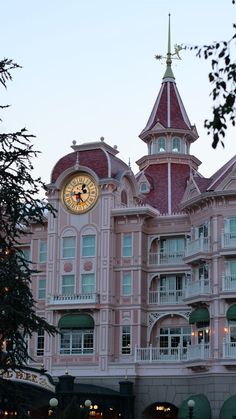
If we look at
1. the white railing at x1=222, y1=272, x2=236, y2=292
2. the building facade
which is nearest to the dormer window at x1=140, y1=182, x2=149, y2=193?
the building facade

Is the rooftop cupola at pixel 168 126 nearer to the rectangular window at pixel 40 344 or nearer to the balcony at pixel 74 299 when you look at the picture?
the balcony at pixel 74 299

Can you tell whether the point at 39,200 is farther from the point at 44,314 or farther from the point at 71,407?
the point at 44,314

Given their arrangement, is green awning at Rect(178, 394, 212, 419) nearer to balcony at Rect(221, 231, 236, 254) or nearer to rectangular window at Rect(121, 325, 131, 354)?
rectangular window at Rect(121, 325, 131, 354)

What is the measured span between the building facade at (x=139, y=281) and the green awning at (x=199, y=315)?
80 millimetres

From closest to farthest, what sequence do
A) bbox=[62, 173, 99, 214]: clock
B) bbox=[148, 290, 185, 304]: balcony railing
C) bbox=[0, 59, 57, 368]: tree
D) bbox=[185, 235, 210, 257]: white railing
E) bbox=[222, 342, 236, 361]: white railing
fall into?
bbox=[0, 59, 57, 368]: tree < bbox=[222, 342, 236, 361]: white railing < bbox=[185, 235, 210, 257]: white railing < bbox=[148, 290, 185, 304]: balcony railing < bbox=[62, 173, 99, 214]: clock

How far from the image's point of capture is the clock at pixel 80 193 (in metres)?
51.9

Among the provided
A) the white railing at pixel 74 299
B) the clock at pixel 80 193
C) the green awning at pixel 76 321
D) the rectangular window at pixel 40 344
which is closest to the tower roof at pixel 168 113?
the clock at pixel 80 193

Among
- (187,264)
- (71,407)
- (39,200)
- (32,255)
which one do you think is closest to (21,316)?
(39,200)

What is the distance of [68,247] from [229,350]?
40.8ft

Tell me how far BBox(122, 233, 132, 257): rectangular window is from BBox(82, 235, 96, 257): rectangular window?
67.6 inches

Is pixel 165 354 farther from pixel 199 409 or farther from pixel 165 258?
pixel 165 258

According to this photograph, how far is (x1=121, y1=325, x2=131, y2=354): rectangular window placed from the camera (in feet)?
164

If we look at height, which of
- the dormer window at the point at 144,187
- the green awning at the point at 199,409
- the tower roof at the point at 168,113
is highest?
the tower roof at the point at 168,113

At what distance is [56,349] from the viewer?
2002 inches
